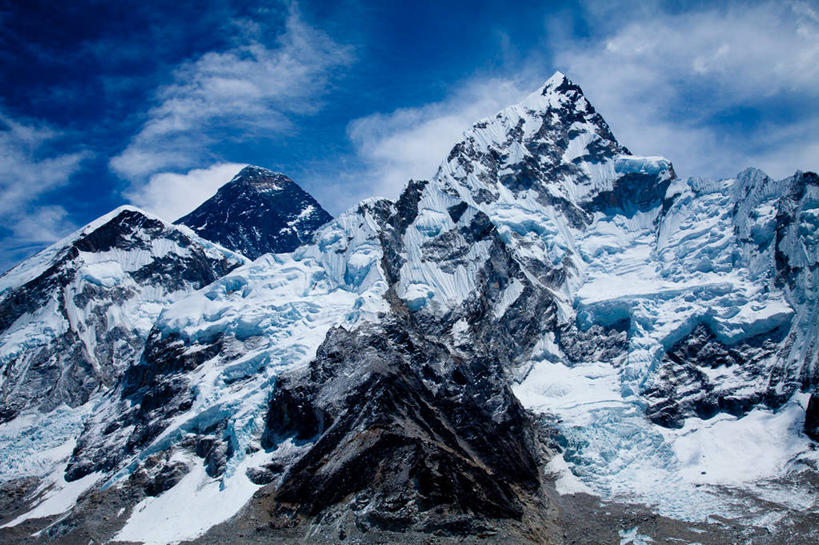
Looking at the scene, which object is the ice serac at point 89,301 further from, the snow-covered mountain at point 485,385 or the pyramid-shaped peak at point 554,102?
the pyramid-shaped peak at point 554,102

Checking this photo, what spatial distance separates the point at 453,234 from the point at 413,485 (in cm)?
7954

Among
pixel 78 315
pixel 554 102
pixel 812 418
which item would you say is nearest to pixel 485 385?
pixel 812 418

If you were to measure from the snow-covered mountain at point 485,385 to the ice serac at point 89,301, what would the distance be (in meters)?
13.7

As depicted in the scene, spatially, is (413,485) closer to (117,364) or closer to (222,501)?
(222,501)

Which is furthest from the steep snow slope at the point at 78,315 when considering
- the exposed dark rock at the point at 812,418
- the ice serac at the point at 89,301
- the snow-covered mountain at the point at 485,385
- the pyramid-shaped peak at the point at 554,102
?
the exposed dark rock at the point at 812,418

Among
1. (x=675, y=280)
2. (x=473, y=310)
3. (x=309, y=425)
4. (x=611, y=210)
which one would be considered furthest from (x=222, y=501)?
(x=611, y=210)

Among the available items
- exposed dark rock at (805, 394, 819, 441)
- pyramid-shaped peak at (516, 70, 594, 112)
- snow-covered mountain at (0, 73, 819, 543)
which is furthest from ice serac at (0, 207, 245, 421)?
exposed dark rock at (805, 394, 819, 441)

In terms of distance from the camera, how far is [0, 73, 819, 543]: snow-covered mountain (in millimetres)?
74250

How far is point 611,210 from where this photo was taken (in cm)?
17000

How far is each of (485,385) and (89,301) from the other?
10117cm

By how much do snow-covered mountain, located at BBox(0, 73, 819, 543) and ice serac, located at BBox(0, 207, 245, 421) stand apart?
44.9ft

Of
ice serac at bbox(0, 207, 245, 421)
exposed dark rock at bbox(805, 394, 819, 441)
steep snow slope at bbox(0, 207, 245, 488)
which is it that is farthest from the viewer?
ice serac at bbox(0, 207, 245, 421)

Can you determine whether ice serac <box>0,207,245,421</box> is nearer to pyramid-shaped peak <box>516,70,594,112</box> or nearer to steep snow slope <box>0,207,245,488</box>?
steep snow slope <box>0,207,245,488</box>

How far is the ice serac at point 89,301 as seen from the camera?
136125mm
